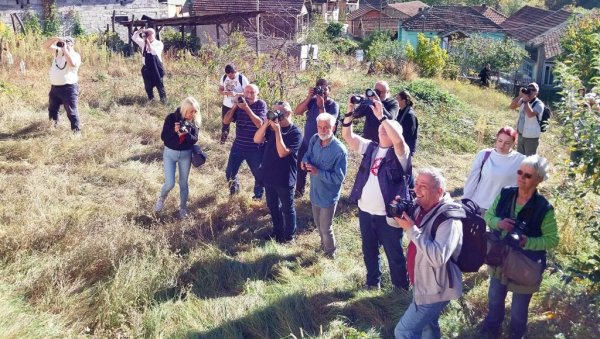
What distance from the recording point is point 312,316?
4219 millimetres

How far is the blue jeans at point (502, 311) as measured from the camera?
3709mm

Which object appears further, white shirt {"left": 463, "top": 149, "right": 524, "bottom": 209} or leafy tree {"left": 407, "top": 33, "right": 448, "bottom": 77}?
leafy tree {"left": 407, "top": 33, "right": 448, "bottom": 77}

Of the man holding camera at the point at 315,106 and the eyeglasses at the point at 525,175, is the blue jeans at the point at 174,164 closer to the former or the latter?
the man holding camera at the point at 315,106

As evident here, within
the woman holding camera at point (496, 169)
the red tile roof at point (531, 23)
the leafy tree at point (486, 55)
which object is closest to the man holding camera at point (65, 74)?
the woman holding camera at point (496, 169)

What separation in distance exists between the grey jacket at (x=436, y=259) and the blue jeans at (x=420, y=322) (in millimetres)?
59

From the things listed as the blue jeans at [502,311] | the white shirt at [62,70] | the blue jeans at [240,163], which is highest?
the white shirt at [62,70]

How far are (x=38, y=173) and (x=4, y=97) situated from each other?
11.4ft

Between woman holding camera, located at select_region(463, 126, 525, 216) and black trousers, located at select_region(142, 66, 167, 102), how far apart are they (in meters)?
6.92

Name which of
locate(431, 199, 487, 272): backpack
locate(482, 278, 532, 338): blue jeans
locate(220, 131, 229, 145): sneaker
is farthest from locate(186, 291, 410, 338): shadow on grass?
locate(220, 131, 229, 145): sneaker

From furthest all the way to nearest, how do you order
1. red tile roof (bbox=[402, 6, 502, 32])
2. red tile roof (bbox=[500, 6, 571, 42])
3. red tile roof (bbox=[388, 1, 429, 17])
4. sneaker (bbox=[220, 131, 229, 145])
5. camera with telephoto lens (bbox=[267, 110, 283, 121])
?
red tile roof (bbox=[388, 1, 429, 17]), red tile roof (bbox=[500, 6, 571, 42]), red tile roof (bbox=[402, 6, 502, 32]), sneaker (bbox=[220, 131, 229, 145]), camera with telephoto lens (bbox=[267, 110, 283, 121])

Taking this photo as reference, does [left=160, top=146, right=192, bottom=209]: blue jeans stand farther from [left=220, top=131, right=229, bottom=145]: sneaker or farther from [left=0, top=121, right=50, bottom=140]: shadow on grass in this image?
[left=0, top=121, right=50, bottom=140]: shadow on grass

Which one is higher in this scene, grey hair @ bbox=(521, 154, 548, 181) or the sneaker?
grey hair @ bbox=(521, 154, 548, 181)

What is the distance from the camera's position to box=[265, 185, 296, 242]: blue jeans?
538 centimetres

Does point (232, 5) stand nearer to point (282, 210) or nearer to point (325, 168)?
point (282, 210)
